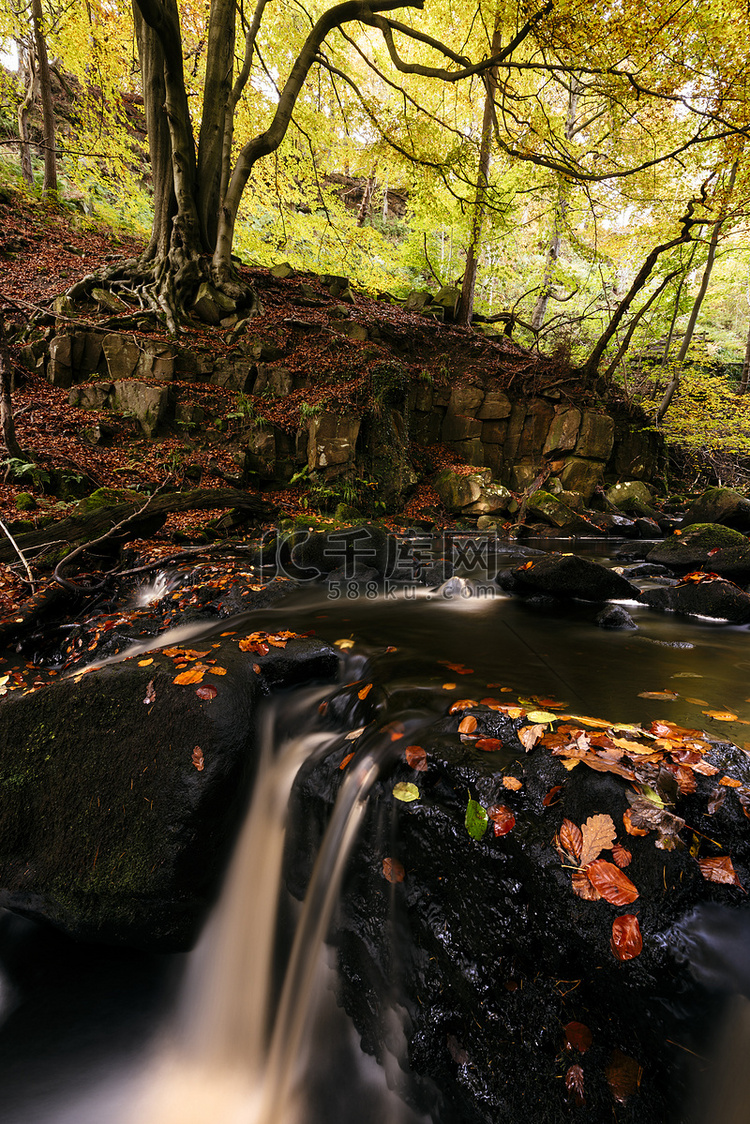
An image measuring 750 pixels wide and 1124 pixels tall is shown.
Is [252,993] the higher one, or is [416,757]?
[416,757]

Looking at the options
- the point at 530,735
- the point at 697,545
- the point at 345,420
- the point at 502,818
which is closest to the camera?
the point at 502,818

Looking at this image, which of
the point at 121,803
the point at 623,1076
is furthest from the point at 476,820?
the point at 121,803

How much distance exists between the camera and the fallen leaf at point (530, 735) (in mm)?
2193

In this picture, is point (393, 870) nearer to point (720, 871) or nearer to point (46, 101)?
point (720, 871)

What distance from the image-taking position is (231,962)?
8.00 ft

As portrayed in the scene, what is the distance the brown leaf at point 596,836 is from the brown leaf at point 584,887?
0.04 meters

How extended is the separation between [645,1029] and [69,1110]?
245 centimetres

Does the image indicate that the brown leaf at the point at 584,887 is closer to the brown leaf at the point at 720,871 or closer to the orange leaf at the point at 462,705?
the brown leaf at the point at 720,871

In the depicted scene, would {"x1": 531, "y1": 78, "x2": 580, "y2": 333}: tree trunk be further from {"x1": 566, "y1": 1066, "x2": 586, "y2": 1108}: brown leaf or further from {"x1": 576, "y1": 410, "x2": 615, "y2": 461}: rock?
{"x1": 566, "y1": 1066, "x2": 586, "y2": 1108}: brown leaf

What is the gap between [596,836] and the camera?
5.58 feet

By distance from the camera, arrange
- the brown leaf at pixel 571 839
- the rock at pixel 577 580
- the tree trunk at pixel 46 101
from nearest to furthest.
→ the brown leaf at pixel 571 839 < the rock at pixel 577 580 < the tree trunk at pixel 46 101

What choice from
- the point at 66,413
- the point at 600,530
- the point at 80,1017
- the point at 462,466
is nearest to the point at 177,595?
the point at 80,1017

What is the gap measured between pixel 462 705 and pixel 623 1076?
1605mm

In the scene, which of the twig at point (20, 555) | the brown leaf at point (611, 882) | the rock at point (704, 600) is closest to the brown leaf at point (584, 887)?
the brown leaf at point (611, 882)
